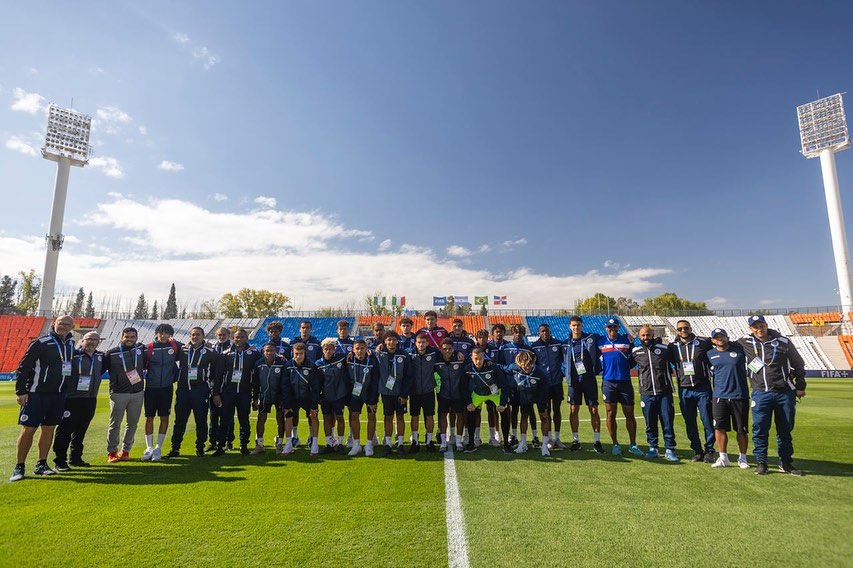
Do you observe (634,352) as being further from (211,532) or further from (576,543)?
(211,532)

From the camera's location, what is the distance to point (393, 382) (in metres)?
7.12

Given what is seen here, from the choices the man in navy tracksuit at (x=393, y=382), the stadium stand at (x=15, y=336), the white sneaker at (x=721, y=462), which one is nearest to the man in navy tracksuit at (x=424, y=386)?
the man in navy tracksuit at (x=393, y=382)

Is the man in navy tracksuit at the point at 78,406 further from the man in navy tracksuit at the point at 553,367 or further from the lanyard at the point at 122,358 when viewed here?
the man in navy tracksuit at the point at 553,367

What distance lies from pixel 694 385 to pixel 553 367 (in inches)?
87.7

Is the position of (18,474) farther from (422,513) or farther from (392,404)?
(422,513)

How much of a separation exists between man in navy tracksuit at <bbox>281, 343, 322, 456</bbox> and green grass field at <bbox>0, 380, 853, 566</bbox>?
0.76 meters

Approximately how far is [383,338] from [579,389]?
12.3ft

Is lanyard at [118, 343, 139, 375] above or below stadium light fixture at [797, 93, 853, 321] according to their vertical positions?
below

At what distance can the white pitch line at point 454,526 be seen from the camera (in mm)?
3352

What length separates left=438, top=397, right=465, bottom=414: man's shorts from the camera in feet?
23.6

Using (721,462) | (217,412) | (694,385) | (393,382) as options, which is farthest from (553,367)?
(217,412)

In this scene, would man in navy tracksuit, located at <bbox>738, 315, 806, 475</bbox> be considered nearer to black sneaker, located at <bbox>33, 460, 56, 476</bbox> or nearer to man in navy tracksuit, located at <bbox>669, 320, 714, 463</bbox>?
man in navy tracksuit, located at <bbox>669, 320, 714, 463</bbox>

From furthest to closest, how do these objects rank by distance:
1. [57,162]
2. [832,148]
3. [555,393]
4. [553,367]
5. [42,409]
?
1. [832,148]
2. [57,162]
3. [553,367]
4. [555,393]
5. [42,409]

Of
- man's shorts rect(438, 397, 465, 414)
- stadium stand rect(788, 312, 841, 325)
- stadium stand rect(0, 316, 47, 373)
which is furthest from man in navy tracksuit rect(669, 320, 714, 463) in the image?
stadium stand rect(788, 312, 841, 325)
